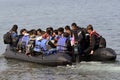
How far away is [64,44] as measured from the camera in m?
14.9

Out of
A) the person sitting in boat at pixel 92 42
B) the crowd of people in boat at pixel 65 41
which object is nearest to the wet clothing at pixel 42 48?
the crowd of people in boat at pixel 65 41

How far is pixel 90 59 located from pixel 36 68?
6.70 feet

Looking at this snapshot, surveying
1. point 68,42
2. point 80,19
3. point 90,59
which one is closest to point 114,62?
point 90,59


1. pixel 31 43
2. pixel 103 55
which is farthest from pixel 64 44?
pixel 31 43

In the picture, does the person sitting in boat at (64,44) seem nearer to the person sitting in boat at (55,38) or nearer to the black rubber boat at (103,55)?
the person sitting in boat at (55,38)

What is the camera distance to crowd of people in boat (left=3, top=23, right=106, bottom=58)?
49.1ft

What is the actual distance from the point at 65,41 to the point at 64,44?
4.5 inches

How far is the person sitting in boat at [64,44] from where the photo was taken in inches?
585

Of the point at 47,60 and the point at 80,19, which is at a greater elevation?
the point at 80,19

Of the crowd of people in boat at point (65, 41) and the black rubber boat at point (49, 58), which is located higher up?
the crowd of people in boat at point (65, 41)

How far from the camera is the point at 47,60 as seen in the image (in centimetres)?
1514

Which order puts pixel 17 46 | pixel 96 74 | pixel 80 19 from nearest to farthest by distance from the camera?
pixel 96 74 < pixel 17 46 < pixel 80 19

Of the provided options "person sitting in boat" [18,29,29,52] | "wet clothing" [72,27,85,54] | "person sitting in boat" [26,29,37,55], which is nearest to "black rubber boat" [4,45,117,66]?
"person sitting in boat" [26,29,37,55]

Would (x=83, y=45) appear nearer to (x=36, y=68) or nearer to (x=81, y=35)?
(x=81, y=35)
